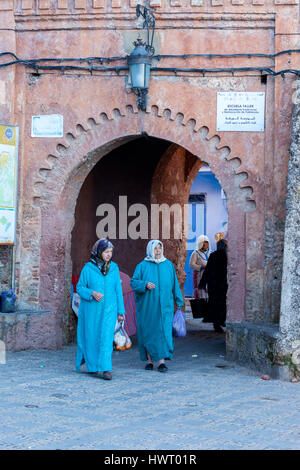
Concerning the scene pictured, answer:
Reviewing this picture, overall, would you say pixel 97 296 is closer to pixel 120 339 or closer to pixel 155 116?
pixel 120 339

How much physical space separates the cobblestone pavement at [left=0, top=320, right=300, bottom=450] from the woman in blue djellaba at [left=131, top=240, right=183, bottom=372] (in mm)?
258

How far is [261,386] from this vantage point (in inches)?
281

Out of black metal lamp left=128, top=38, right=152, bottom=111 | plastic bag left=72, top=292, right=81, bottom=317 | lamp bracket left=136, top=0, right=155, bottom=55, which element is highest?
lamp bracket left=136, top=0, right=155, bottom=55

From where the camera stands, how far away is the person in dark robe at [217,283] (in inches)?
441

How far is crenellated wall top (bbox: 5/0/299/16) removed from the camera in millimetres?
9016

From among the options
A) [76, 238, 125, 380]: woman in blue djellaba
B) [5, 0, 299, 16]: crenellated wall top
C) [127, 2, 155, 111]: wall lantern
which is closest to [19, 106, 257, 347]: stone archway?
[127, 2, 155, 111]: wall lantern

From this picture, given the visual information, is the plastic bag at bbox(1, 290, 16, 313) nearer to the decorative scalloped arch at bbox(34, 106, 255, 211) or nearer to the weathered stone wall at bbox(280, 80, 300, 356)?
the decorative scalloped arch at bbox(34, 106, 255, 211)

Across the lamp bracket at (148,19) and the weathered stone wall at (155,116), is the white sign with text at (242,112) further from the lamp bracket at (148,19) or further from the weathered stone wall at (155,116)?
the lamp bracket at (148,19)

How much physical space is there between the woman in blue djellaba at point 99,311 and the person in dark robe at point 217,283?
3616 mm

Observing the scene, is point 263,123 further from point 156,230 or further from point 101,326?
point 156,230

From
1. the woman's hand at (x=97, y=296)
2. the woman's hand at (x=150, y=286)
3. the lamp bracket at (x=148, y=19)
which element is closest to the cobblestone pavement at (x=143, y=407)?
the woman's hand at (x=97, y=296)

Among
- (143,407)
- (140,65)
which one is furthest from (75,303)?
(143,407)

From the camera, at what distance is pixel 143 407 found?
6082 millimetres

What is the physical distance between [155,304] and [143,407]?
2354 millimetres
